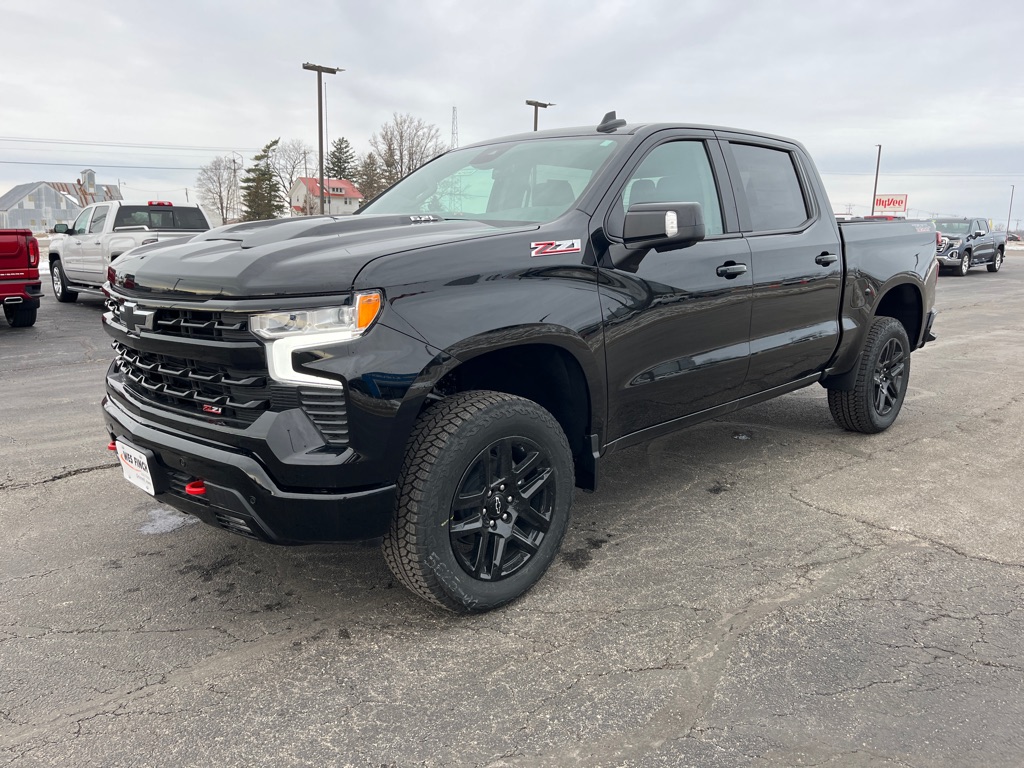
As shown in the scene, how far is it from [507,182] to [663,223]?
3.15ft

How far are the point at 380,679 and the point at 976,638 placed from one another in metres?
2.07

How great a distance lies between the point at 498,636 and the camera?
2752 mm

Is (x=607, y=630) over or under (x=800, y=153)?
under

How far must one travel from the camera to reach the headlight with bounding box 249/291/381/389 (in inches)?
95.0

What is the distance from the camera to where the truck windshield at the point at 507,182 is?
11.1ft

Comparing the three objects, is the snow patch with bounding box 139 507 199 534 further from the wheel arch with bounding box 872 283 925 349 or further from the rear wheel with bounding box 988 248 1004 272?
the rear wheel with bounding box 988 248 1004 272

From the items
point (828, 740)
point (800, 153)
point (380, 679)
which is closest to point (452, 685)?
point (380, 679)

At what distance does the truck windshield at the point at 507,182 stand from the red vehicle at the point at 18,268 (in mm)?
7678

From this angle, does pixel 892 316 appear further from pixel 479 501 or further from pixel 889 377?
pixel 479 501

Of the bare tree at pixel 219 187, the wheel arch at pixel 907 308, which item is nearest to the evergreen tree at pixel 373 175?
the bare tree at pixel 219 187

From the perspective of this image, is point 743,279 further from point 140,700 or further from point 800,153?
point 140,700

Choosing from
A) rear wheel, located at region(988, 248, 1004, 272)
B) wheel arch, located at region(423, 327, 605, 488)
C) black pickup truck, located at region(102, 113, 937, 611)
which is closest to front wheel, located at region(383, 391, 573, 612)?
black pickup truck, located at region(102, 113, 937, 611)

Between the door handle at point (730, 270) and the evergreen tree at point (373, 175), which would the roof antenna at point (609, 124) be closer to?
the door handle at point (730, 270)

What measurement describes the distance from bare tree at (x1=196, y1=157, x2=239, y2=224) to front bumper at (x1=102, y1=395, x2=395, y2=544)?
91.6m
